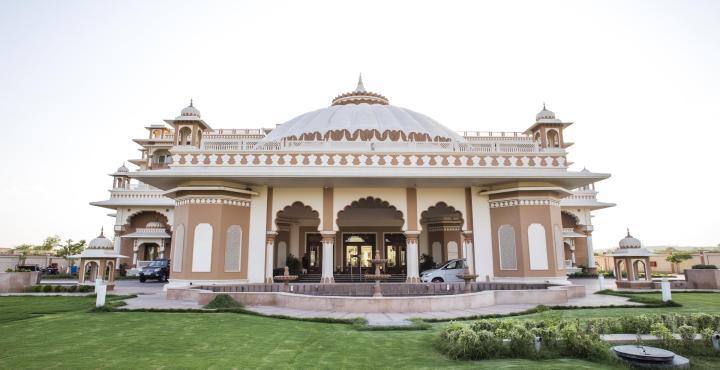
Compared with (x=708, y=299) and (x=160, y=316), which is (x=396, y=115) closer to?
(x=708, y=299)

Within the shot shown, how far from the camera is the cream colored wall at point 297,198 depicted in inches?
632

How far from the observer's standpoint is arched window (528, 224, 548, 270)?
48.6ft

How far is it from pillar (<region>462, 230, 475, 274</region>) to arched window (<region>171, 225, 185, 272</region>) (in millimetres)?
10466

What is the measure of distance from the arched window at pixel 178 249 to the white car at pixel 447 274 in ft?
29.4

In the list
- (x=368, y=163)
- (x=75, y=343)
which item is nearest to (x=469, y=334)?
(x=75, y=343)

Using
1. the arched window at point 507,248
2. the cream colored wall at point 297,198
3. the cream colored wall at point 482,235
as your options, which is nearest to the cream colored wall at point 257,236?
the cream colored wall at point 297,198

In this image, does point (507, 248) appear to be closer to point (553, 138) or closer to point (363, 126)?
point (553, 138)

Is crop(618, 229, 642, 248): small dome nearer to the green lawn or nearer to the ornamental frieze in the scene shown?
the ornamental frieze

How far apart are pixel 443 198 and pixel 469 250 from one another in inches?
88.1

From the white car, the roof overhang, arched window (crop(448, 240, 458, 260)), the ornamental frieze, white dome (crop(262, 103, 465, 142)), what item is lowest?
the white car

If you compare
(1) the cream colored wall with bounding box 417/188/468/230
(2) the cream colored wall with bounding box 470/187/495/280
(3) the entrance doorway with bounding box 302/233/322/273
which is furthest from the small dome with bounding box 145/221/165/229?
(2) the cream colored wall with bounding box 470/187/495/280

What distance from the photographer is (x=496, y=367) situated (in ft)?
16.0

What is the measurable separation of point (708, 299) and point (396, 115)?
14.7 m

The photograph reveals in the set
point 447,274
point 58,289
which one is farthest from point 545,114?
point 58,289
